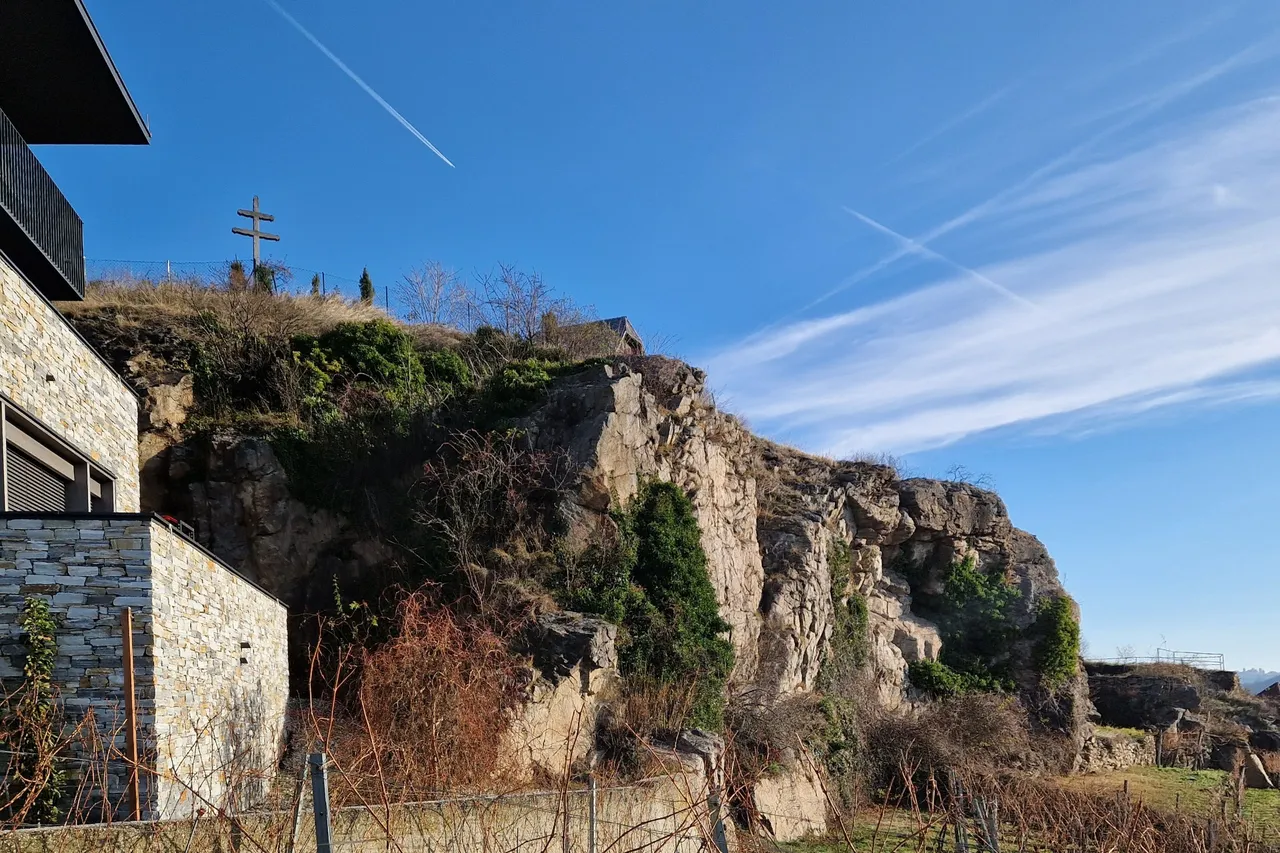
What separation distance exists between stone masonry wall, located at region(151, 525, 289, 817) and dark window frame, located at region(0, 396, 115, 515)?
1.09 meters

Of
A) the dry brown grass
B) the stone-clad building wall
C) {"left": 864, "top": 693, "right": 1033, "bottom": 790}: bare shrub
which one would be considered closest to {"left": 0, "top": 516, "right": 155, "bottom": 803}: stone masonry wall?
the stone-clad building wall

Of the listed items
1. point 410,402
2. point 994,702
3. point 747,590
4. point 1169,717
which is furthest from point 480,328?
point 1169,717

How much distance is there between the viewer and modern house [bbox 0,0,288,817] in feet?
26.9

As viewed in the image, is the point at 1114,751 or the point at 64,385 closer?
the point at 64,385

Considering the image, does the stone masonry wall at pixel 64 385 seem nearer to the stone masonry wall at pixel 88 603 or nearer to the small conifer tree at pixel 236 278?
the stone masonry wall at pixel 88 603

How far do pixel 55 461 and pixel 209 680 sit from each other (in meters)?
3.28

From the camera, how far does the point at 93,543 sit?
27.9 feet

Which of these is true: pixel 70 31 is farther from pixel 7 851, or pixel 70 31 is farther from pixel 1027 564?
pixel 1027 564

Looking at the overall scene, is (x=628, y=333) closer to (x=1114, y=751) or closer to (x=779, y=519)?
(x=779, y=519)

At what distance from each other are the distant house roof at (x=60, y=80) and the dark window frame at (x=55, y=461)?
5070 millimetres

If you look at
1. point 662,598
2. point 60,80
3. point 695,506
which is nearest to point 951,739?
→ point 695,506

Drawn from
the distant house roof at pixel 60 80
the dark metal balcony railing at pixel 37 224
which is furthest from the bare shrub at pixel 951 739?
Result: the distant house roof at pixel 60 80

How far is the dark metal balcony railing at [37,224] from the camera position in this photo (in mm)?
11195

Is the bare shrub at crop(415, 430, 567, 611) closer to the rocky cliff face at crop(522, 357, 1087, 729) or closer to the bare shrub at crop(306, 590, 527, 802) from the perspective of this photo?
the rocky cliff face at crop(522, 357, 1087, 729)
